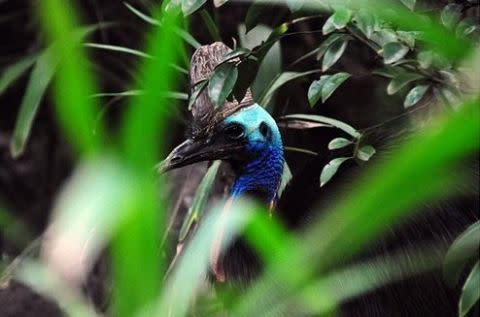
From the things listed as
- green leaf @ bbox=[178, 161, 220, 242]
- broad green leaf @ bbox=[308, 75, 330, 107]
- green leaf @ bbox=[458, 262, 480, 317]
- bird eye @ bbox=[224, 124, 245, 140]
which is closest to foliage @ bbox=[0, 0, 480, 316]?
green leaf @ bbox=[458, 262, 480, 317]

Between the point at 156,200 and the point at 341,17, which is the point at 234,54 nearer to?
the point at 341,17

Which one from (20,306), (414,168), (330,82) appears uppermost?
(414,168)

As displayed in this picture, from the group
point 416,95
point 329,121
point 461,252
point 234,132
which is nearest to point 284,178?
point 329,121

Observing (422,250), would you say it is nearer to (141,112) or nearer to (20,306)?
(141,112)

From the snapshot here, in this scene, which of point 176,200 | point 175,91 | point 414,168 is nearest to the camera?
point 414,168

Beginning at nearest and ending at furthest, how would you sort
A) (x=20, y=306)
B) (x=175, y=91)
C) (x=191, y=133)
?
(x=191, y=133) < (x=175, y=91) < (x=20, y=306)

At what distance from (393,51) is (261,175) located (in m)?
0.54

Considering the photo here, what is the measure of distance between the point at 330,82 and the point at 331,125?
0.42m

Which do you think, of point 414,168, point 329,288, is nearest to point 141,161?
point 414,168

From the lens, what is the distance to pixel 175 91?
2.75m

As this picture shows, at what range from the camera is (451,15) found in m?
2.04

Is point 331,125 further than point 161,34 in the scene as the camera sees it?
Yes

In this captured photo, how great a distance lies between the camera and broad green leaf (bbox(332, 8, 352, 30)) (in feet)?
6.37

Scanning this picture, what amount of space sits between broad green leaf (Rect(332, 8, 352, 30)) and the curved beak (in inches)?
→ 19.7
